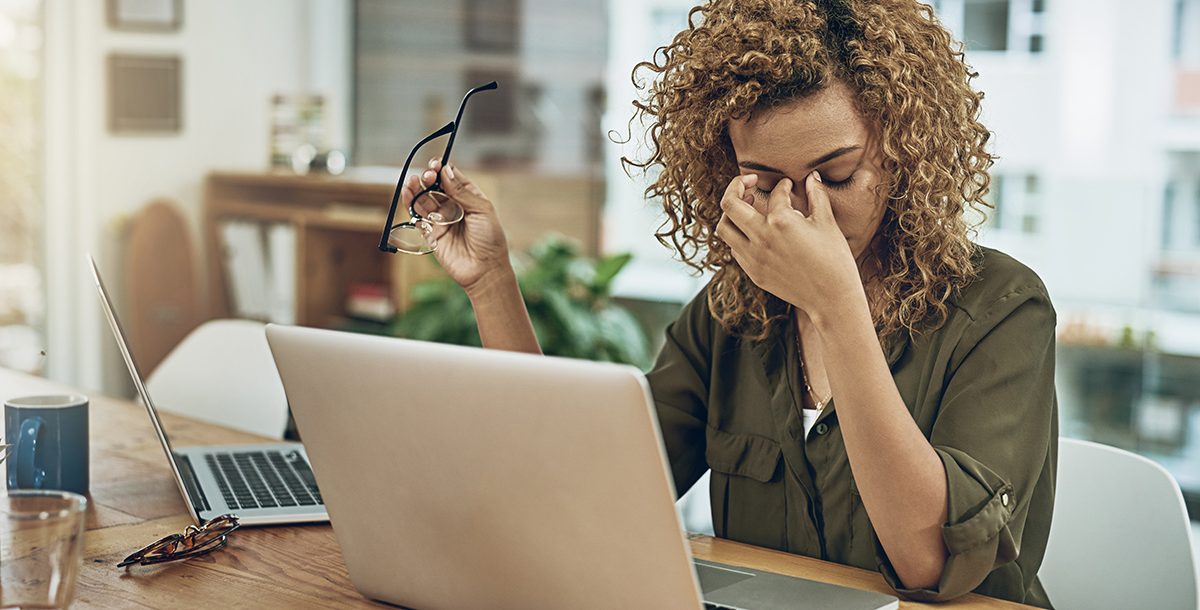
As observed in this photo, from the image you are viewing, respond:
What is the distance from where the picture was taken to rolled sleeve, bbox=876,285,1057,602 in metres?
1.19

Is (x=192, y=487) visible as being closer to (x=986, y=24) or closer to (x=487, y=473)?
(x=487, y=473)

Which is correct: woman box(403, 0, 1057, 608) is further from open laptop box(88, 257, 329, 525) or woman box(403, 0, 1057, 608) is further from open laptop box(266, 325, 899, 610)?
open laptop box(88, 257, 329, 525)

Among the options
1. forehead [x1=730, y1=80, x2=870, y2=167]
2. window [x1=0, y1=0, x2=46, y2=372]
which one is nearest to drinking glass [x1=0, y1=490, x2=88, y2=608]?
forehead [x1=730, y1=80, x2=870, y2=167]

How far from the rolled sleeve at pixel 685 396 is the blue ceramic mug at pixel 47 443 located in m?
0.71

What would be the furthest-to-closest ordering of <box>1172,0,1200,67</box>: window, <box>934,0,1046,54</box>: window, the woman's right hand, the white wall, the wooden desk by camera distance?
1. the white wall
2. <box>934,0,1046,54</box>: window
3. <box>1172,0,1200,67</box>: window
4. the woman's right hand
5. the wooden desk

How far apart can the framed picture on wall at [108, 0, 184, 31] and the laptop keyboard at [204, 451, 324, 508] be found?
9.04ft

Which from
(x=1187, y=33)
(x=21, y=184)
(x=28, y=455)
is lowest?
(x=28, y=455)

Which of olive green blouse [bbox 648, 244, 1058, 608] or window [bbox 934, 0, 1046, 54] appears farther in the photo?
window [bbox 934, 0, 1046, 54]

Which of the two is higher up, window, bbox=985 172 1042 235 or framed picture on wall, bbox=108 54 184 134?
framed picture on wall, bbox=108 54 184 134

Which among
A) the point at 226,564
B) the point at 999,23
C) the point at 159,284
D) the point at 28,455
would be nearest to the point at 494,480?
the point at 226,564

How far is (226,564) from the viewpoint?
1.26 metres

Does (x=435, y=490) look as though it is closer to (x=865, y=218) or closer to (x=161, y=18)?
(x=865, y=218)

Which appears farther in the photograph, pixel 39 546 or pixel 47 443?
pixel 47 443

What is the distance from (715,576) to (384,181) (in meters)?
2.78
